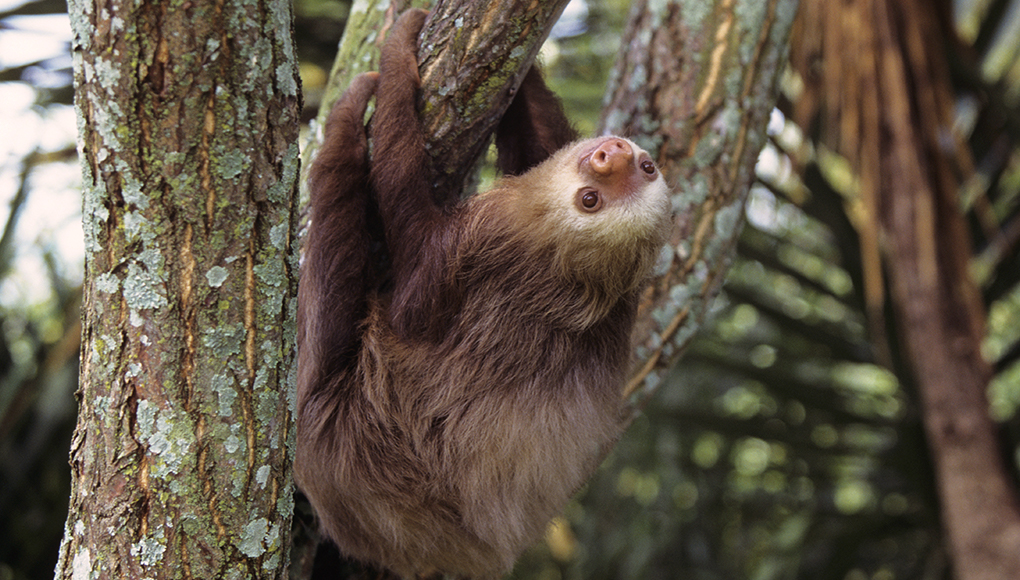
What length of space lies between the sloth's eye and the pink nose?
3.5 inches

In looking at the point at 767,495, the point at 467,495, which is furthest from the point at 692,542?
the point at 467,495

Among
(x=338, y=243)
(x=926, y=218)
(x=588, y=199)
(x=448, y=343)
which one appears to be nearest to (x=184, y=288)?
(x=338, y=243)

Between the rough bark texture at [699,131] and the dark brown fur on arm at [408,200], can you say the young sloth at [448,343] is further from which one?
the rough bark texture at [699,131]

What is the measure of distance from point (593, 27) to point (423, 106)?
4.00m

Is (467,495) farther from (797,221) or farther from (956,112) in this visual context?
(797,221)

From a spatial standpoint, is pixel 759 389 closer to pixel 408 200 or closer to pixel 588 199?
pixel 588 199

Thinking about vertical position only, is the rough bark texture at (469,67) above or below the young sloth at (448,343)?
above

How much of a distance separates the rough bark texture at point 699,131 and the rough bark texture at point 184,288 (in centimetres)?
193

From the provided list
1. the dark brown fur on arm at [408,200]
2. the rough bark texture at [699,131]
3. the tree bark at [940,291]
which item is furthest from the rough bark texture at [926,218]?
the dark brown fur on arm at [408,200]

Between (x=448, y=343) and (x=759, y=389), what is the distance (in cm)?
515

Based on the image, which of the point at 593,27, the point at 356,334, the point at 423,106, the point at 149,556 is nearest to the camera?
the point at 149,556

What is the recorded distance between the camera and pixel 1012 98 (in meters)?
5.33

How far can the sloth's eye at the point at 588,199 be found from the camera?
3.13 metres

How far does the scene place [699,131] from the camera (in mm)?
3555
